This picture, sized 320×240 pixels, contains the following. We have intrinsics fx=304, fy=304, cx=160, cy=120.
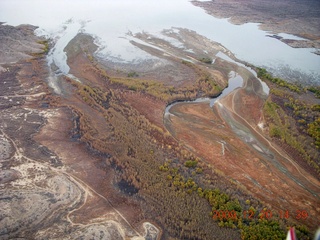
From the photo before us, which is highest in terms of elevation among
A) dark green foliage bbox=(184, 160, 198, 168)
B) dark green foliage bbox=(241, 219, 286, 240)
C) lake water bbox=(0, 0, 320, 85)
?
lake water bbox=(0, 0, 320, 85)

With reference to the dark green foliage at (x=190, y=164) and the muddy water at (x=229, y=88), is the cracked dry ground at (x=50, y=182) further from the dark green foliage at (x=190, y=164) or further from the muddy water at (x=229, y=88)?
the muddy water at (x=229, y=88)

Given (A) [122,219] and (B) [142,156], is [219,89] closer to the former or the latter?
(B) [142,156]

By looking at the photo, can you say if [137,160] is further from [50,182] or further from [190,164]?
[50,182]
